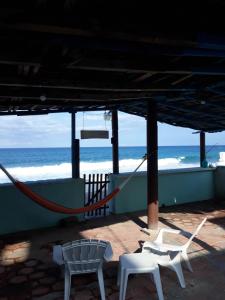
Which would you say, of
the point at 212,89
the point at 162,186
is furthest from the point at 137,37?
the point at 162,186

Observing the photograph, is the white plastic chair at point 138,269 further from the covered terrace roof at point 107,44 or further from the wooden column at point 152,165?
the wooden column at point 152,165

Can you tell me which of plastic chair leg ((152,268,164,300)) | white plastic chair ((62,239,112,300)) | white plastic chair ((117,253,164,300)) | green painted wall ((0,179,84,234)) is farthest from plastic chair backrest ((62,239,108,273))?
green painted wall ((0,179,84,234))

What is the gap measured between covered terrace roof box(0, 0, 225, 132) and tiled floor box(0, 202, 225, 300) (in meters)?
2.02

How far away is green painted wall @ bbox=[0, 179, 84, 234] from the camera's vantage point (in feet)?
15.5

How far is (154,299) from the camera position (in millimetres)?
2703

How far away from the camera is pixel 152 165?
4.71m

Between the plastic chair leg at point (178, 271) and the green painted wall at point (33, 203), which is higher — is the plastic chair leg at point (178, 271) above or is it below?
below

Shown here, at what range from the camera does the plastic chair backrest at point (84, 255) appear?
2584 millimetres

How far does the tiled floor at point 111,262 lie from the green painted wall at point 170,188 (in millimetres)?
392

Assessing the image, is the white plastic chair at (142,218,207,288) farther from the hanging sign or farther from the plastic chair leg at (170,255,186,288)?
the hanging sign

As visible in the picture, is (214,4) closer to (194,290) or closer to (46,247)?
(194,290)

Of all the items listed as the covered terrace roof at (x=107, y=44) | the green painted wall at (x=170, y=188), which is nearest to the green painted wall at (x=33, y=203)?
the green painted wall at (x=170, y=188)

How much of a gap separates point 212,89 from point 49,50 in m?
2.23

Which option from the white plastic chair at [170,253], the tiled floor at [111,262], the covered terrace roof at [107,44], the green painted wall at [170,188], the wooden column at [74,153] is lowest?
the tiled floor at [111,262]
